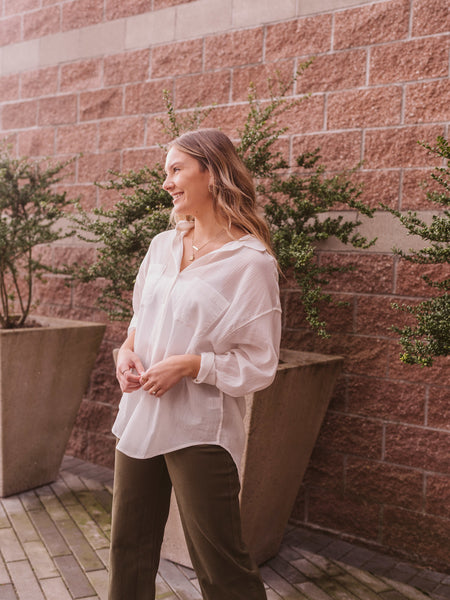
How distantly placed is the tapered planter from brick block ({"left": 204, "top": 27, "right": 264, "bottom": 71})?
76.1 inches

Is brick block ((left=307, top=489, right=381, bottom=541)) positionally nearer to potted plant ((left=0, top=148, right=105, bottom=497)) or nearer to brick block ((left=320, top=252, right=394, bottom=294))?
brick block ((left=320, top=252, right=394, bottom=294))

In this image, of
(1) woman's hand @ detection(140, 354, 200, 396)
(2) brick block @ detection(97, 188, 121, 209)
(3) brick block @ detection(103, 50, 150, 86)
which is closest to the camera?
(1) woman's hand @ detection(140, 354, 200, 396)

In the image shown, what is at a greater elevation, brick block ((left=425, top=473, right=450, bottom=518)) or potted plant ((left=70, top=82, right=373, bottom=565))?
potted plant ((left=70, top=82, right=373, bottom=565))

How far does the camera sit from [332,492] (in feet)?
11.9

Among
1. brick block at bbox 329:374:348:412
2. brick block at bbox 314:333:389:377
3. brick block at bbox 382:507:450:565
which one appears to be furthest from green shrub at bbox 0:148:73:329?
brick block at bbox 382:507:450:565

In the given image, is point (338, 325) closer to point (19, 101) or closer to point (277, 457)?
point (277, 457)

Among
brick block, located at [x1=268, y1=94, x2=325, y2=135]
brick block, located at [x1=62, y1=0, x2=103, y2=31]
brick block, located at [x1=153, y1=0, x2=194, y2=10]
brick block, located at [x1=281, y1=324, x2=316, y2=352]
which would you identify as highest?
brick block, located at [x1=62, y1=0, x2=103, y2=31]

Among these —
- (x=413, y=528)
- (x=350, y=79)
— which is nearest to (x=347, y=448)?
(x=413, y=528)

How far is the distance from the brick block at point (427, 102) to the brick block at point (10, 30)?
3.51 meters

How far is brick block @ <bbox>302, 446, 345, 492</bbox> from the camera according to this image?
360cm

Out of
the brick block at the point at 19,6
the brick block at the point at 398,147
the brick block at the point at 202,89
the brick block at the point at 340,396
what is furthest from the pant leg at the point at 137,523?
the brick block at the point at 19,6

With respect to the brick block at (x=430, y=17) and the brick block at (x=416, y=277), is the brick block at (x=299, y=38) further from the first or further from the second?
the brick block at (x=416, y=277)

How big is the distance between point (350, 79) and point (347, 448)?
212 cm

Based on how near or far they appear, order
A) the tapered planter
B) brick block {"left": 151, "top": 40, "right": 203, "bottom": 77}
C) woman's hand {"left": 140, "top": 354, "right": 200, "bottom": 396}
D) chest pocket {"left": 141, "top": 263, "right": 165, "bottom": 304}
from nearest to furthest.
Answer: woman's hand {"left": 140, "top": 354, "right": 200, "bottom": 396}
chest pocket {"left": 141, "top": 263, "right": 165, "bottom": 304}
the tapered planter
brick block {"left": 151, "top": 40, "right": 203, "bottom": 77}
